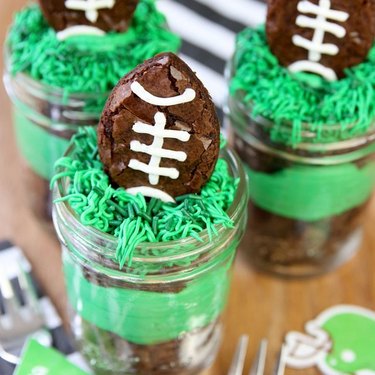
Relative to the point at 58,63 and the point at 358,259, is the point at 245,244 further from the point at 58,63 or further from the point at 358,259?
the point at 58,63

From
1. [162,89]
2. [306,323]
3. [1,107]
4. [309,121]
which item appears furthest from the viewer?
[1,107]

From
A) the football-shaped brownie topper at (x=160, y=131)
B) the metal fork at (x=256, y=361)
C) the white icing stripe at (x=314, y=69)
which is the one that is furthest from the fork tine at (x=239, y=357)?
the white icing stripe at (x=314, y=69)

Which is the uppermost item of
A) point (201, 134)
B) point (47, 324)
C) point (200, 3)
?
point (201, 134)

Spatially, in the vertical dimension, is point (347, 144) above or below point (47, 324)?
above

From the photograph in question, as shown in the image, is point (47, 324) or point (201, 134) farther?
point (47, 324)

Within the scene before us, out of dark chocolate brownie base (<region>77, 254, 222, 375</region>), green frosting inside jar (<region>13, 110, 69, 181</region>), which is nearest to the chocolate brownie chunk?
green frosting inside jar (<region>13, 110, 69, 181</region>)

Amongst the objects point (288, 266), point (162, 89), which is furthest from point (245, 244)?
point (162, 89)

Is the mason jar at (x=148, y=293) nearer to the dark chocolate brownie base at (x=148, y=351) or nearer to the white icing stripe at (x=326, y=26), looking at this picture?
the dark chocolate brownie base at (x=148, y=351)

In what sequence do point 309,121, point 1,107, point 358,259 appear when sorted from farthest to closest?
point 1,107, point 358,259, point 309,121
